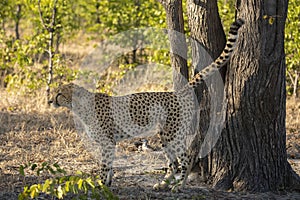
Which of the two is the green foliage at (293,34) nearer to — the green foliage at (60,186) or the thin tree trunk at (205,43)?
the thin tree trunk at (205,43)

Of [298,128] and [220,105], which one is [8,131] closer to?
[220,105]

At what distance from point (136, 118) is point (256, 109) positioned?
1396mm

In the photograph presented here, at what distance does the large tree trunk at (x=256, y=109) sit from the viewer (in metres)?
5.14

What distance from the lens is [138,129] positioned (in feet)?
19.4

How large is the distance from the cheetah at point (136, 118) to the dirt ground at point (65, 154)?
325 millimetres

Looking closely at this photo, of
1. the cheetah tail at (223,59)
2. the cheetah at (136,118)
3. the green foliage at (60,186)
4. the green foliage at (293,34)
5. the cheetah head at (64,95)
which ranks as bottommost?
the green foliage at (60,186)

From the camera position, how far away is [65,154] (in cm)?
698

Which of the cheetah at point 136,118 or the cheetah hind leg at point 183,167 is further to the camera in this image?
the cheetah at point 136,118

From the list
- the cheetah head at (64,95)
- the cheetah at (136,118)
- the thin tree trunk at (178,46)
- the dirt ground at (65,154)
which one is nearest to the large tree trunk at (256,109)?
the dirt ground at (65,154)

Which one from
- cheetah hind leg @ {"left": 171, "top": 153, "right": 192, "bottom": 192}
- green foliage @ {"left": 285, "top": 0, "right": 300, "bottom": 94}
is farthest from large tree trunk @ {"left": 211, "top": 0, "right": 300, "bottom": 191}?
green foliage @ {"left": 285, "top": 0, "right": 300, "bottom": 94}

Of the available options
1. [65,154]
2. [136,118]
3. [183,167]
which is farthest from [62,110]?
[183,167]

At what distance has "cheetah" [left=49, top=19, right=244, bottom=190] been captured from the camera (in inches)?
225

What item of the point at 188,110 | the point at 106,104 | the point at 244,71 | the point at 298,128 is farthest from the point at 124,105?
the point at 298,128

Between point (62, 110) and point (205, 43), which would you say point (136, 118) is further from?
point (62, 110)
